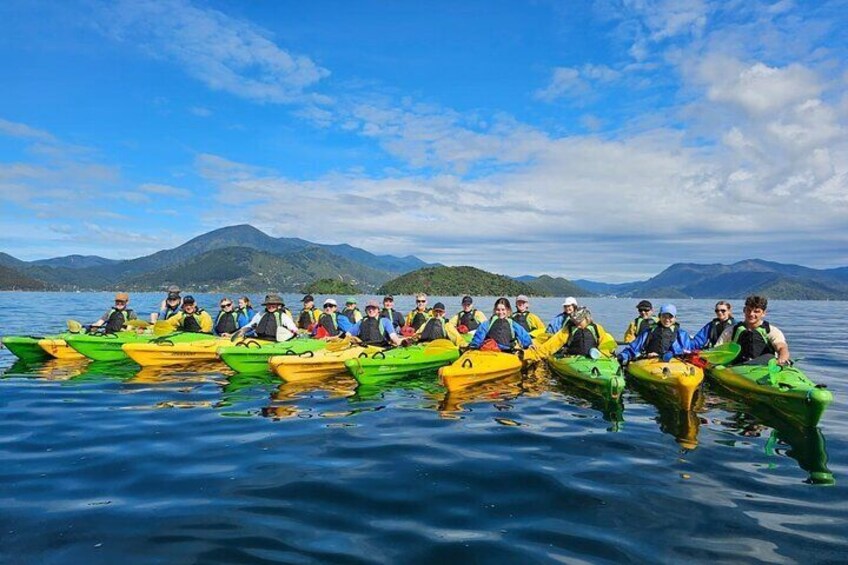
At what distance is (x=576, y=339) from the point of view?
15.9m

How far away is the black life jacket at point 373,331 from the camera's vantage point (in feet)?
59.7

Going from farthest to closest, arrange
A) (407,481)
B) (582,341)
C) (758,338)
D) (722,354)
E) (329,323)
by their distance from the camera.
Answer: (329,323)
(582,341)
(722,354)
(758,338)
(407,481)

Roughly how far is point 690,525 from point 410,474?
3.61 m

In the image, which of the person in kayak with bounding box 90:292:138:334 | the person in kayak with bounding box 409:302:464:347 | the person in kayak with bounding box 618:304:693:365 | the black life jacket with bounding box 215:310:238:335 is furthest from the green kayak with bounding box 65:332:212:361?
the person in kayak with bounding box 618:304:693:365

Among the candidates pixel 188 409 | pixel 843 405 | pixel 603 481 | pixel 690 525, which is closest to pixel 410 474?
pixel 603 481

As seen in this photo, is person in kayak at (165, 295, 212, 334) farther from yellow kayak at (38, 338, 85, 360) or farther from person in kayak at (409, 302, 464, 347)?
person in kayak at (409, 302, 464, 347)

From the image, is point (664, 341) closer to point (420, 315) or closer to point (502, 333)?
point (502, 333)

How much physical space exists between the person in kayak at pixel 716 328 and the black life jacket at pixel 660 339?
1.15 meters

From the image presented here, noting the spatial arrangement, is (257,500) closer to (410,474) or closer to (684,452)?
(410,474)

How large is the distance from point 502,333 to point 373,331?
182 inches

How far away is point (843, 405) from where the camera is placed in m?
13.0

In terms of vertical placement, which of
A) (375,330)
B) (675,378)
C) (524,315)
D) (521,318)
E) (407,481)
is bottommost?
(407,481)

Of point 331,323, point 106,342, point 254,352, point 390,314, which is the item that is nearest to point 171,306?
point 106,342

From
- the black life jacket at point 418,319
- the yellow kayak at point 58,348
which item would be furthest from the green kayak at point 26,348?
the black life jacket at point 418,319
